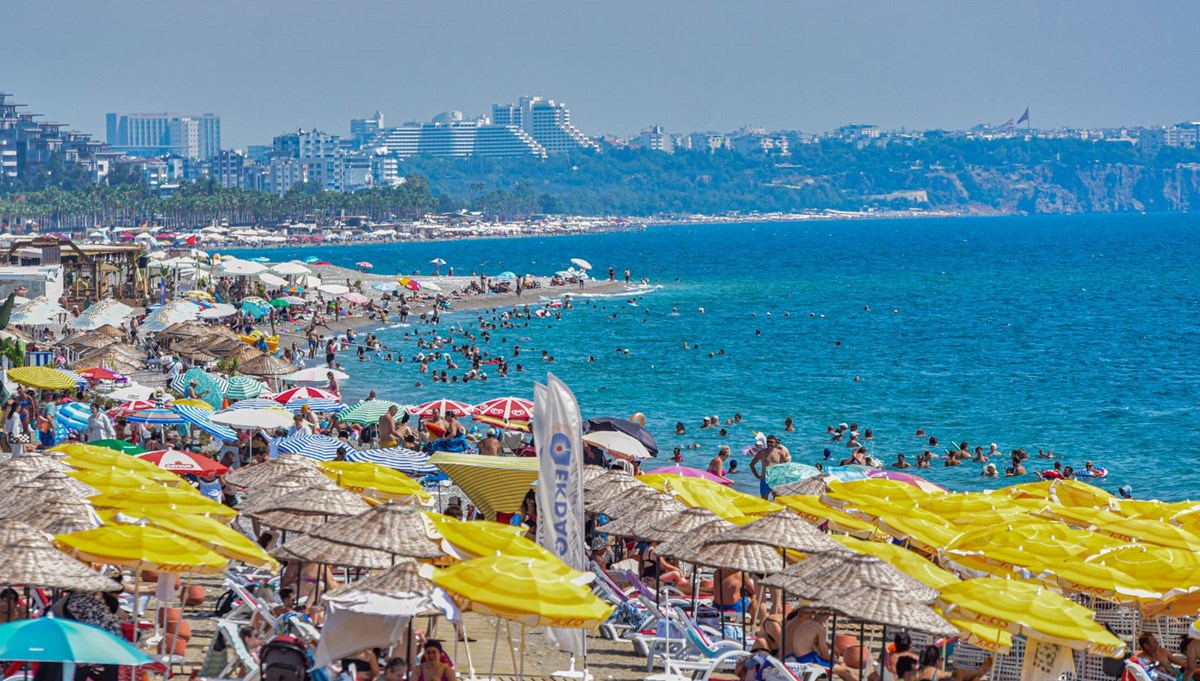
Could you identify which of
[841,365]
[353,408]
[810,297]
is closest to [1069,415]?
[841,365]

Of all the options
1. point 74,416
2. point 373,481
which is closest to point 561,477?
point 373,481

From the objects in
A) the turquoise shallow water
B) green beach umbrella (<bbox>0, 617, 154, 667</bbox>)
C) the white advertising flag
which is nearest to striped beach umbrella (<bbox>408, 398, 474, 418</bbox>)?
the turquoise shallow water

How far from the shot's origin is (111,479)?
15.0 meters

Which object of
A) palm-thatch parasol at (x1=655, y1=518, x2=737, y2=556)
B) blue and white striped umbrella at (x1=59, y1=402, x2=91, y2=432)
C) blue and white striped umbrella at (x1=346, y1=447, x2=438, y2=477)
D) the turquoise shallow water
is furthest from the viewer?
the turquoise shallow water

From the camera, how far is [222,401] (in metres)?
28.0

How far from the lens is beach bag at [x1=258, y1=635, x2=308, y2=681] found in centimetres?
1018

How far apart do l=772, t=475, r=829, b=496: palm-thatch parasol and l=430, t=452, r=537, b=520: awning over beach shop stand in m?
3.10

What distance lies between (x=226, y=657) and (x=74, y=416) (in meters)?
14.7

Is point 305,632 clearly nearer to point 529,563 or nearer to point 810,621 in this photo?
point 529,563

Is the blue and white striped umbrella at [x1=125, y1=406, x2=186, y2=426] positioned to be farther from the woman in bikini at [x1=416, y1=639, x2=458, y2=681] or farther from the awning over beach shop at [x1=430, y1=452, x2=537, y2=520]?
the woman in bikini at [x1=416, y1=639, x2=458, y2=681]

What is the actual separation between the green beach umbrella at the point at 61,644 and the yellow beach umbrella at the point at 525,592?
7.33 ft

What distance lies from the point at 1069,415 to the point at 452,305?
3607 cm

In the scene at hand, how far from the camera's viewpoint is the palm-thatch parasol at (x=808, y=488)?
17859mm

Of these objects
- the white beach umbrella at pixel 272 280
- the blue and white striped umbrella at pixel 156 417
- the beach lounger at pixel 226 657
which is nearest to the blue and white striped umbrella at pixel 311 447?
the blue and white striped umbrella at pixel 156 417
